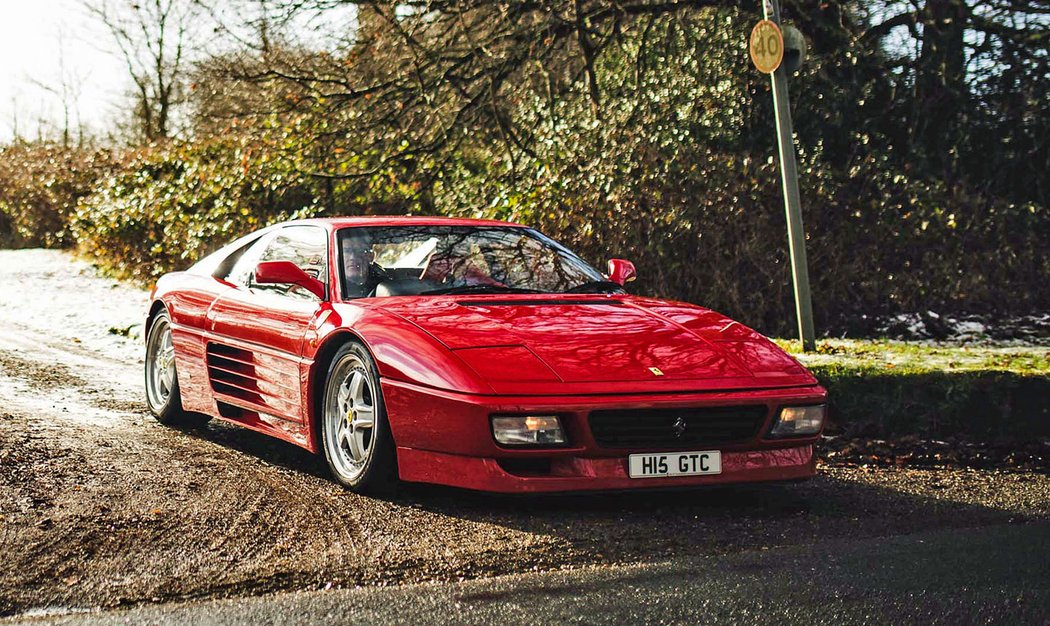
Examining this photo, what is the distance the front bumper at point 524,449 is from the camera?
5113 millimetres

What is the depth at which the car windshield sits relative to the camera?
6.38 meters

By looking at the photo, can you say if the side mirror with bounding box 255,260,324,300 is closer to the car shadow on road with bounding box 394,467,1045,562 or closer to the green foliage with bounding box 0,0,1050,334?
the car shadow on road with bounding box 394,467,1045,562

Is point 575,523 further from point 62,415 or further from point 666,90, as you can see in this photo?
point 666,90

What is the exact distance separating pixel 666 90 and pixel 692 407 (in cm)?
924

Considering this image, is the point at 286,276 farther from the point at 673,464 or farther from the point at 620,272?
the point at 673,464

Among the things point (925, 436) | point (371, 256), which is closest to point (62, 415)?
point (371, 256)

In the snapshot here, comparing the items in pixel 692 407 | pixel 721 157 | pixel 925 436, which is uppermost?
pixel 721 157

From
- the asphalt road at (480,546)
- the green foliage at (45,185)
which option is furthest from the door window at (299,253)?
the green foliage at (45,185)

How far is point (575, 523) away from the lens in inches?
202

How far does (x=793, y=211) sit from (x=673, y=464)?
5053mm

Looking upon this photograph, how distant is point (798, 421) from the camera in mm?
5578

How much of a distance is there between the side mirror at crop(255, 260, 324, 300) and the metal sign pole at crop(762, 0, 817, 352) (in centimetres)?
454

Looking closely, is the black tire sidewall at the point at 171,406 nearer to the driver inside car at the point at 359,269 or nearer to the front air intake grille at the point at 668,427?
the driver inside car at the point at 359,269

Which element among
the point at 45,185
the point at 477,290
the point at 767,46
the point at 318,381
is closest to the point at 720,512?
the point at 477,290
